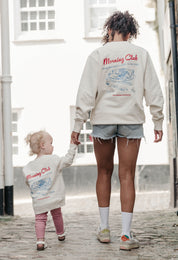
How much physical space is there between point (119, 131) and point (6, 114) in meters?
3.07

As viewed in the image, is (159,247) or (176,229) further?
(176,229)

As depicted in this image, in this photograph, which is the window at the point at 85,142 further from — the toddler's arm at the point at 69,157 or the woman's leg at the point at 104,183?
the toddler's arm at the point at 69,157

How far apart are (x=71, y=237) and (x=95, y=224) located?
3.14 ft

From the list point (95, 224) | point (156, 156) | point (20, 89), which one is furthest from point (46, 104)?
point (95, 224)

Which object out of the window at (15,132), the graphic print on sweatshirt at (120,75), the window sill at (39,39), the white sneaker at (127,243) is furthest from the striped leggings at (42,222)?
the window sill at (39,39)

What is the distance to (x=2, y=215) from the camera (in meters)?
6.72

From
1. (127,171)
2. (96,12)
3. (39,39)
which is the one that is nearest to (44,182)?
(127,171)

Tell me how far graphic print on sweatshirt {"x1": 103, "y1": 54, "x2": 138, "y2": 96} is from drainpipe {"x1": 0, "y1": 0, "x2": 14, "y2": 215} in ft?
9.90

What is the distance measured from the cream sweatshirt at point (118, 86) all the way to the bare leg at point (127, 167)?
18 centimetres

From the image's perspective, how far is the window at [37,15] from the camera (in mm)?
14711

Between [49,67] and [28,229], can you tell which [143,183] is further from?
[28,229]

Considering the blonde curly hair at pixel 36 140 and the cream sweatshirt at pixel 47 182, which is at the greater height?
the blonde curly hair at pixel 36 140

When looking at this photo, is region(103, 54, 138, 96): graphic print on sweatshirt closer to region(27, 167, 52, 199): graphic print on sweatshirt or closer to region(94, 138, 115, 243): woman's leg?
region(94, 138, 115, 243): woman's leg

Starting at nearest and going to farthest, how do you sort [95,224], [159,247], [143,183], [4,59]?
[159,247], [95,224], [4,59], [143,183]
